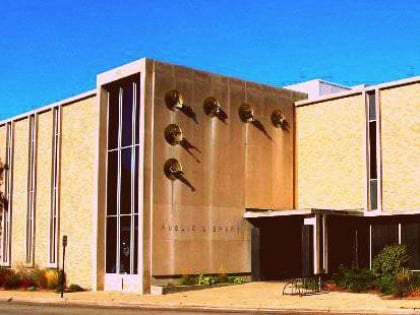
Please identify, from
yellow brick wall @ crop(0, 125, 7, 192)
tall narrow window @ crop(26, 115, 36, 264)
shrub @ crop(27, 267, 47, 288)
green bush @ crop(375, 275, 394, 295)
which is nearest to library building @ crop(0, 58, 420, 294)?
shrub @ crop(27, 267, 47, 288)

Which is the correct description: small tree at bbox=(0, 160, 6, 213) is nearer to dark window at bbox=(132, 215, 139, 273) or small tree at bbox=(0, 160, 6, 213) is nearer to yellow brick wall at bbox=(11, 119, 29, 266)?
yellow brick wall at bbox=(11, 119, 29, 266)

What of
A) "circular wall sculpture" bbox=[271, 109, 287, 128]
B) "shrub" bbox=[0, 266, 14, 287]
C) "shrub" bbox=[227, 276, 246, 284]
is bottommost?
"shrub" bbox=[0, 266, 14, 287]

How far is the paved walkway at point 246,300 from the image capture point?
907 inches

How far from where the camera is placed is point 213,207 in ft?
113

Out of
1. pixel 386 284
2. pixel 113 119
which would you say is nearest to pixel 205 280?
pixel 386 284

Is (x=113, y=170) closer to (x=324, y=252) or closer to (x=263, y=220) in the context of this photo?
(x=263, y=220)

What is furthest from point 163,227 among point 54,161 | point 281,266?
point 54,161

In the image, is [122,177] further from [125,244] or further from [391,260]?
[391,260]

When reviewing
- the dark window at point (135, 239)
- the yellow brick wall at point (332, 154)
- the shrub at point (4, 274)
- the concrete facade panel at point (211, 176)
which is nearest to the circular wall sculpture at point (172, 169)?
the concrete facade panel at point (211, 176)

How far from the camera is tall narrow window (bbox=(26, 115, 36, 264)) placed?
41.7 metres

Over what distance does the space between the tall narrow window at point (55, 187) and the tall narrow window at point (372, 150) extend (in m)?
17.3

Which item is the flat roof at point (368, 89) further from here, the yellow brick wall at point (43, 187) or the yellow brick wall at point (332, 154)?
the yellow brick wall at point (43, 187)

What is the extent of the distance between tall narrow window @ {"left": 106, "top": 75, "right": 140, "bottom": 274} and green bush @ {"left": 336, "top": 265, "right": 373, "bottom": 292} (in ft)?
31.0

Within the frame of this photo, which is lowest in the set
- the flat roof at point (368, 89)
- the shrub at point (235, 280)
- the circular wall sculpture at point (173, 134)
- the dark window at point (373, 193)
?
the shrub at point (235, 280)
